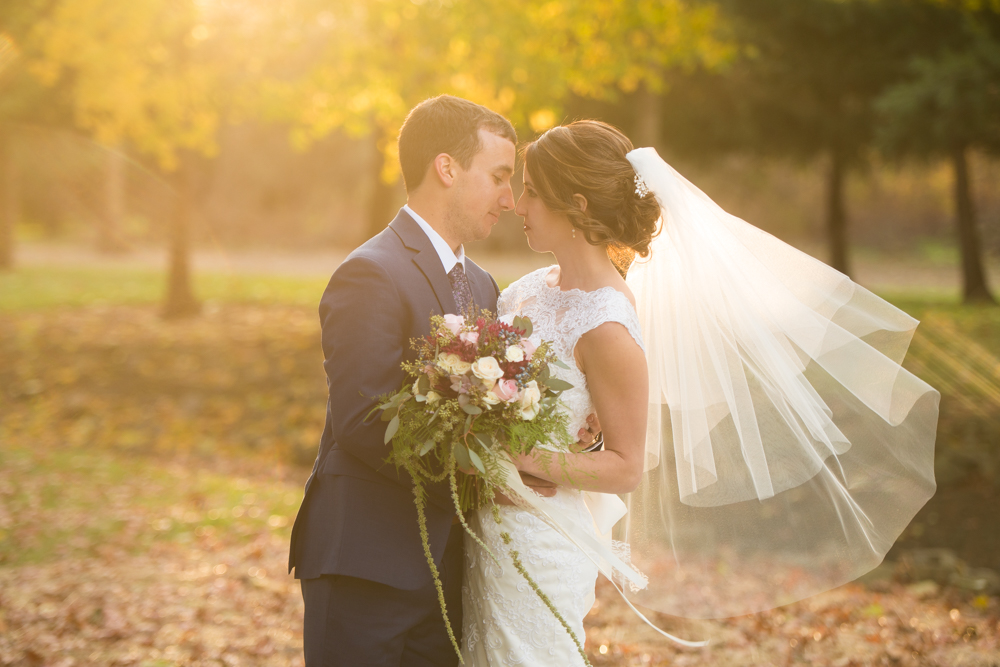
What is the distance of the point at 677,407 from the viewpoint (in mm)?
2936

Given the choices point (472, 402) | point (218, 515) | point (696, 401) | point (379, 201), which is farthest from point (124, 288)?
point (472, 402)

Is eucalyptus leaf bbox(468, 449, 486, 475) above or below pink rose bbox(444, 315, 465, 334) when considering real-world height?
below

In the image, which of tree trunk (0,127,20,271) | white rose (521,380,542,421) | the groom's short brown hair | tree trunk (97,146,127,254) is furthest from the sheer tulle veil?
tree trunk (97,146,127,254)

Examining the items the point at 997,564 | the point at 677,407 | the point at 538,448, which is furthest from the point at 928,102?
the point at 538,448

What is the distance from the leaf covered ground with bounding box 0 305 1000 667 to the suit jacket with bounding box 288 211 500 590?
2652 millimetres

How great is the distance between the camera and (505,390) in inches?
84.1

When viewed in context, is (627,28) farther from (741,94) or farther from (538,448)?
(538,448)

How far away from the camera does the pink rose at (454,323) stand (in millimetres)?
2234

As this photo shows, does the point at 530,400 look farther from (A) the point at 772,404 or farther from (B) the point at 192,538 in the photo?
(B) the point at 192,538

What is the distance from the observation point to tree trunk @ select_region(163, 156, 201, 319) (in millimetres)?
14008

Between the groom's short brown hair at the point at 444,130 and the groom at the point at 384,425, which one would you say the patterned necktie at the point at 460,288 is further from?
the groom's short brown hair at the point at 444,130

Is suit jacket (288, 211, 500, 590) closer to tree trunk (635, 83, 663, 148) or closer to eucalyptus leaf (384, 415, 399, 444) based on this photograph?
eucalyptus leaf (384, 415, 399, 444)

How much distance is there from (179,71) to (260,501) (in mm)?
7781

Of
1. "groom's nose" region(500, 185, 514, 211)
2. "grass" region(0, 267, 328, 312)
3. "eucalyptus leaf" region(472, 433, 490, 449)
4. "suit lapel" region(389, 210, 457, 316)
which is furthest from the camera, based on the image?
"grass" region(0, 267, 328, 312)
